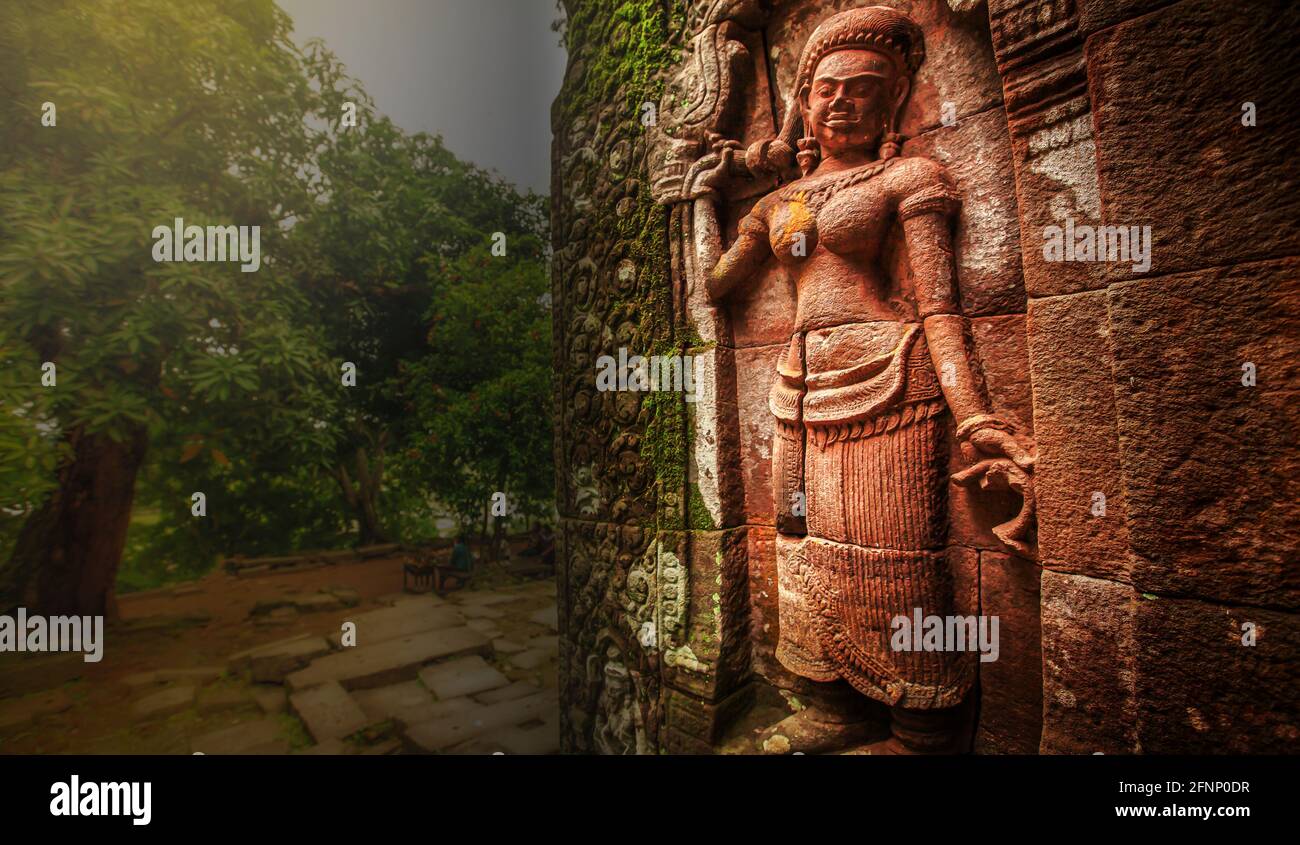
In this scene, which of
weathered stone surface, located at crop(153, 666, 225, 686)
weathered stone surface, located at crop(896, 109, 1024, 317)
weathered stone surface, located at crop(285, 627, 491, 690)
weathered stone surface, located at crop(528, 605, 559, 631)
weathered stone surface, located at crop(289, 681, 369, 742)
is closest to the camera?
weathered stone surface, located at crop(896, 109, 1024, 317)

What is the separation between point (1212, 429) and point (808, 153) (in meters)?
1.60

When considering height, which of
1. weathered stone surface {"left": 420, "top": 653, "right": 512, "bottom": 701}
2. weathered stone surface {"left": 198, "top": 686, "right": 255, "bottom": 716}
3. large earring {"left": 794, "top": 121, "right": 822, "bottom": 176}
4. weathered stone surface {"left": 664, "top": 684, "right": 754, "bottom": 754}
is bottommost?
weathered stone surface {"left": 198, "top": 686, "right": 255, "bottom": 716}

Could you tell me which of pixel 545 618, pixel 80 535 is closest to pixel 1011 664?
pixel 545 618

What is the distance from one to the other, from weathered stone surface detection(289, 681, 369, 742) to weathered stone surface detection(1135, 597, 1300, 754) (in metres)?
5.22

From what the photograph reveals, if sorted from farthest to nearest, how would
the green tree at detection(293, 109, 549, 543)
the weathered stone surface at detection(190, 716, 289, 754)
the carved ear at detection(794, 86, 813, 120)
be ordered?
1. the green tree at detection(293, 109, 549, 543)
2. the weathered stone surface at detection(190, 716, 289, 754)
3. the carved ear at detection(794, 86, 813, 120)

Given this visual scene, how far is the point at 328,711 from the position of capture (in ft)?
14.4

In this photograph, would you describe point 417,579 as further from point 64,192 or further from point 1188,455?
point 1188,455

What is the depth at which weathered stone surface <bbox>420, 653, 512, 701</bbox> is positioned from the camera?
4680mm

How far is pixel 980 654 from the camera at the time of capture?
1669 mm

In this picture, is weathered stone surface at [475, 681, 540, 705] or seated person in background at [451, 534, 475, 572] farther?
seated person in background at [451, 534, 475, 572]

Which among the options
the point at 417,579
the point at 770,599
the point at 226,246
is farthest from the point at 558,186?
the point at 417,579

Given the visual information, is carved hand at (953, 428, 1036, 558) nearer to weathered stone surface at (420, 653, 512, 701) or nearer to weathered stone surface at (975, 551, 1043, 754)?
weathered stone surface at (975, 551, 1043, 754)

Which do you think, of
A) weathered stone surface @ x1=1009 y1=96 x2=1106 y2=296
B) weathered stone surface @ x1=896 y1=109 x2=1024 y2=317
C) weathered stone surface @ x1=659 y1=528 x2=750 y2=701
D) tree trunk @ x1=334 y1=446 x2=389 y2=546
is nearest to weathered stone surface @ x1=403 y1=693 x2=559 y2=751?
weathered stone surface @ x1=659 y1=528 x2=750 y2=701

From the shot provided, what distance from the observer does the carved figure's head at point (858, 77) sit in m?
1.77
